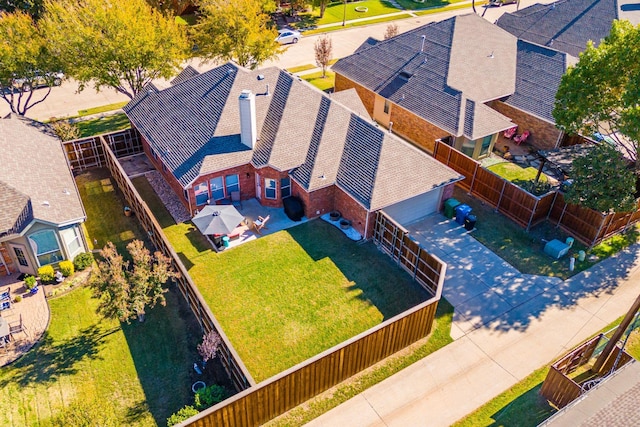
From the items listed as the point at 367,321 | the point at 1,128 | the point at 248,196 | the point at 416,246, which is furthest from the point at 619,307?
the point at 1,128

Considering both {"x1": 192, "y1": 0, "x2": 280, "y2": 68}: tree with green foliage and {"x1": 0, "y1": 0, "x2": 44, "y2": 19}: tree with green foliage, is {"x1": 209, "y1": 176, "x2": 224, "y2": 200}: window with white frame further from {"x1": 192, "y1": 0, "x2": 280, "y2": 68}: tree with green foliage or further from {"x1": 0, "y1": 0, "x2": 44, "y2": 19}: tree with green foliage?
{"x1": 0, "y1": 0, "x2": 44, "y2": 19}: tree with green foliage

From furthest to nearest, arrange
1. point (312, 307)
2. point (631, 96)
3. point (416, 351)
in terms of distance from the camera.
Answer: point (631, 96) < point (312, 307) < point (416, 351)

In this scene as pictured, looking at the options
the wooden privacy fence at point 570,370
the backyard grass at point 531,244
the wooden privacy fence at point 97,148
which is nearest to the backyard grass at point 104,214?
the wooden privacy fence at point 97,148

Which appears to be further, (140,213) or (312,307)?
(140,213)

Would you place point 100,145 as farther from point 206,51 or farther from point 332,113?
point 332,113

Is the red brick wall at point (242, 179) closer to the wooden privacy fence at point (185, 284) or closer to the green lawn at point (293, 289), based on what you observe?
the green lawn at point (293, 289)

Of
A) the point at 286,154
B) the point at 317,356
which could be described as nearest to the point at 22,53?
the point at 286,154

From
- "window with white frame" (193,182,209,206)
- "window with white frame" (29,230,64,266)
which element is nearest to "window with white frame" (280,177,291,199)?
"window with white frame" (193,182,209,206)
